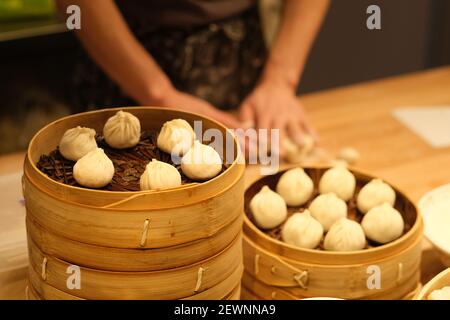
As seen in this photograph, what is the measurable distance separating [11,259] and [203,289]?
42 centimetres

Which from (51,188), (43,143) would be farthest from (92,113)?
(51,188)

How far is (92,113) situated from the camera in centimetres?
108

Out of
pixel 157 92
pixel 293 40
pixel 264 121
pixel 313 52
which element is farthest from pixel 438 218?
pixel 313 52

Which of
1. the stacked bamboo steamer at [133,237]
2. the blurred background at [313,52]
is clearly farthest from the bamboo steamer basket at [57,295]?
the blurred background at [313,52]

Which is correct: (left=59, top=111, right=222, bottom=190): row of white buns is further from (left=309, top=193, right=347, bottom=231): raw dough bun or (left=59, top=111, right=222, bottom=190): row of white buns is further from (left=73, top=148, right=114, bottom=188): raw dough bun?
(left=309, top=193, right=347, bottom=231): raw dough bun

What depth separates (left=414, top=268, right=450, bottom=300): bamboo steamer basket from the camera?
3.05 ft

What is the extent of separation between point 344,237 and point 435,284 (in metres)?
0.19

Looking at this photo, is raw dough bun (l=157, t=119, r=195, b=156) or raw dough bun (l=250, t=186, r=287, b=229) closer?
raw dough bun (l=157, t=119, r=195, b=156)

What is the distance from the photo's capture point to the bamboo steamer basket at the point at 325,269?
1.07 m

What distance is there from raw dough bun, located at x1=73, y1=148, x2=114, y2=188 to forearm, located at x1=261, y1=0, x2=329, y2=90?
3.50ft

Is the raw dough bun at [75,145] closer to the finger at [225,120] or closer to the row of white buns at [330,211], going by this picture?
A: the row of white buns at [330,211]

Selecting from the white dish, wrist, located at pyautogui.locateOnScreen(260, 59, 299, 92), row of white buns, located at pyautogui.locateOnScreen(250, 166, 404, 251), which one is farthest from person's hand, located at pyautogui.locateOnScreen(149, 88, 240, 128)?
the white dish
